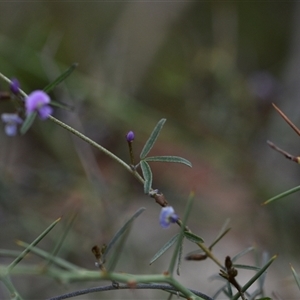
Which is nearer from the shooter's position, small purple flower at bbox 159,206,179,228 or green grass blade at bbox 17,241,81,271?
green grass blade at bbox 17,241,81,271

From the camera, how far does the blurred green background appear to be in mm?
1432

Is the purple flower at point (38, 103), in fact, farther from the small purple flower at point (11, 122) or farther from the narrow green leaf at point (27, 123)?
the small purple flower at point (11, 122)

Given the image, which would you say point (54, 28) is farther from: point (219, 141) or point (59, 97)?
point (219, 141)

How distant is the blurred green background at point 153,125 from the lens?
1432mm

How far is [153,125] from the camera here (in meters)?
1.67

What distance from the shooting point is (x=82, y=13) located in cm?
248

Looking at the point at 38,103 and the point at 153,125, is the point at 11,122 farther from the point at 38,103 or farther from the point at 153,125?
the point at 153,125

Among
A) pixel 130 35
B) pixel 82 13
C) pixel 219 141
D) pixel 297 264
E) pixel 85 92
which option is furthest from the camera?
pixel 82 13

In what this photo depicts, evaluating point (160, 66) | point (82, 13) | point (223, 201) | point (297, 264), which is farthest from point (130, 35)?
point (297, 264)

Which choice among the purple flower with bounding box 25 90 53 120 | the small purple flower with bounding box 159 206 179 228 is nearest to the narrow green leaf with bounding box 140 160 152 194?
the small purple flower with bounding box 159 206 179 228

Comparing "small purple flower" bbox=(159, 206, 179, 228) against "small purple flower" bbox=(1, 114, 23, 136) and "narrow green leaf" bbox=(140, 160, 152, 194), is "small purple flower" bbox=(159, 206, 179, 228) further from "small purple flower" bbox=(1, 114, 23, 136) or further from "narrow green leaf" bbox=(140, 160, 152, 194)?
"small purple flower" bbox=(1, 114, 23, 136)

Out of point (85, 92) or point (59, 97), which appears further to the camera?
point (59, 97)

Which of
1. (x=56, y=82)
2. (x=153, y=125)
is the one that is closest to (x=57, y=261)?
(x=56, y=82)

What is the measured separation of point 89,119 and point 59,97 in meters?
0.14
